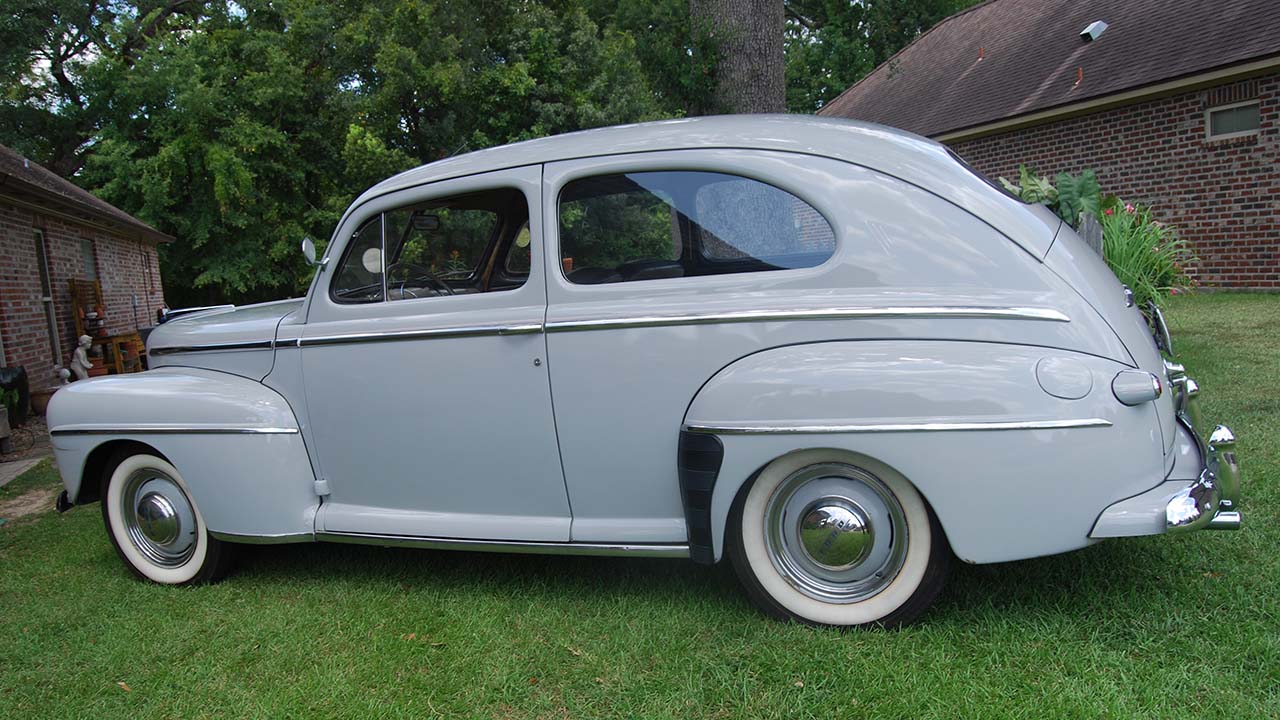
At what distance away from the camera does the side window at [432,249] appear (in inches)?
145

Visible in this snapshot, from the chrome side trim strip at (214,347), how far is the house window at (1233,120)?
12.9 m

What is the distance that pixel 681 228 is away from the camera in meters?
3.18

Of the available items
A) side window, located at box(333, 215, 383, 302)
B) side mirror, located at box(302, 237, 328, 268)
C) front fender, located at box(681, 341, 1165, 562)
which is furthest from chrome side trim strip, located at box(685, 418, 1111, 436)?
side mirror, located at box(302, 237, 328, 268)

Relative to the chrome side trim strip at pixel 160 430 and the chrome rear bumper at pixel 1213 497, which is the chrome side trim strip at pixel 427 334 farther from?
the chrome rear bumper at pixel 1213 497

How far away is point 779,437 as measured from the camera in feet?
9.18

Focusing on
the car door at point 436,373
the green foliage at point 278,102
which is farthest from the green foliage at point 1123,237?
the green foliage at point 278,102

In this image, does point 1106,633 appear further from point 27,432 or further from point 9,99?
point 9,99

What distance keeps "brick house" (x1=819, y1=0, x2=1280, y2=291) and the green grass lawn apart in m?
9.78

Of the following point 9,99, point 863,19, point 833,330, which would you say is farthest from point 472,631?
point 863,19

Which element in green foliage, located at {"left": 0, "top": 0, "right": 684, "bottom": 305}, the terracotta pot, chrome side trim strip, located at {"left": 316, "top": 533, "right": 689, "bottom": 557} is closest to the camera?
chrome side trim strip, located at {"left": 316, "top": 533, "right": 689, "bottom": 557}

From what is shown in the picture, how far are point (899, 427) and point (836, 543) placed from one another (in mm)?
474

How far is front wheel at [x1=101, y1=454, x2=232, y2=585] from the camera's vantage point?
152 inches

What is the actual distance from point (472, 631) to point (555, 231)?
1.53 metres

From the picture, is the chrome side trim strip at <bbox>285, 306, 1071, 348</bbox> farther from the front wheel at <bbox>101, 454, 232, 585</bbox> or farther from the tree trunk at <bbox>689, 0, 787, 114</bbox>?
the tree trunk at <bbox>689, 0, 787, 114</bbox>
